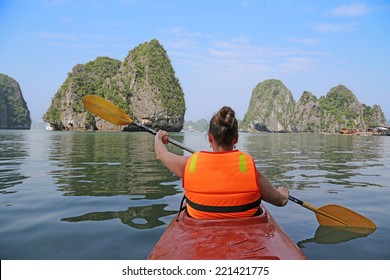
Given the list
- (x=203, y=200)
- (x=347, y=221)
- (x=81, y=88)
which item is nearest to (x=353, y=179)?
(x=347, y=221)

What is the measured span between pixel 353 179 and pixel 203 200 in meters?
6.80

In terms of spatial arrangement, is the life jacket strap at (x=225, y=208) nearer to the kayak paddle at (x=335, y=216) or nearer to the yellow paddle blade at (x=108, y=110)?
the kayak paddle at (x=335, y=216)

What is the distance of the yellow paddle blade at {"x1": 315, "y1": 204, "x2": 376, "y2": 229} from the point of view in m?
4.52

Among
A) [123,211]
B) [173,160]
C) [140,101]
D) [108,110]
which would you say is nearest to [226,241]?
[173,160]

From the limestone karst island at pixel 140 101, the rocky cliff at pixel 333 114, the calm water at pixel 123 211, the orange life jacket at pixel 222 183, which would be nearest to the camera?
the orange life jacket at pixel 222 183

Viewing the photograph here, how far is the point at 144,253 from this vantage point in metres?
3.57

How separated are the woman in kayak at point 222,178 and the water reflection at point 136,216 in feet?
5.97

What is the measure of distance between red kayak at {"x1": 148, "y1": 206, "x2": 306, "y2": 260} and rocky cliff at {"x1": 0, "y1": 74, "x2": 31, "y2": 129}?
446 feet

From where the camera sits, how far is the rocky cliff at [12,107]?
124 m

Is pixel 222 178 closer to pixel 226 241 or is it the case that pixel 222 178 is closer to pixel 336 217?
pixel 226 241

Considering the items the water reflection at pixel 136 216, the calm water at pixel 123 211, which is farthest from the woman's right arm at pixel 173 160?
the water reflection at pixel 136 216

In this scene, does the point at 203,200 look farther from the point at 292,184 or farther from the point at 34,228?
the point at 292,184

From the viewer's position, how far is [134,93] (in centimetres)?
9112

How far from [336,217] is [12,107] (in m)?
147
